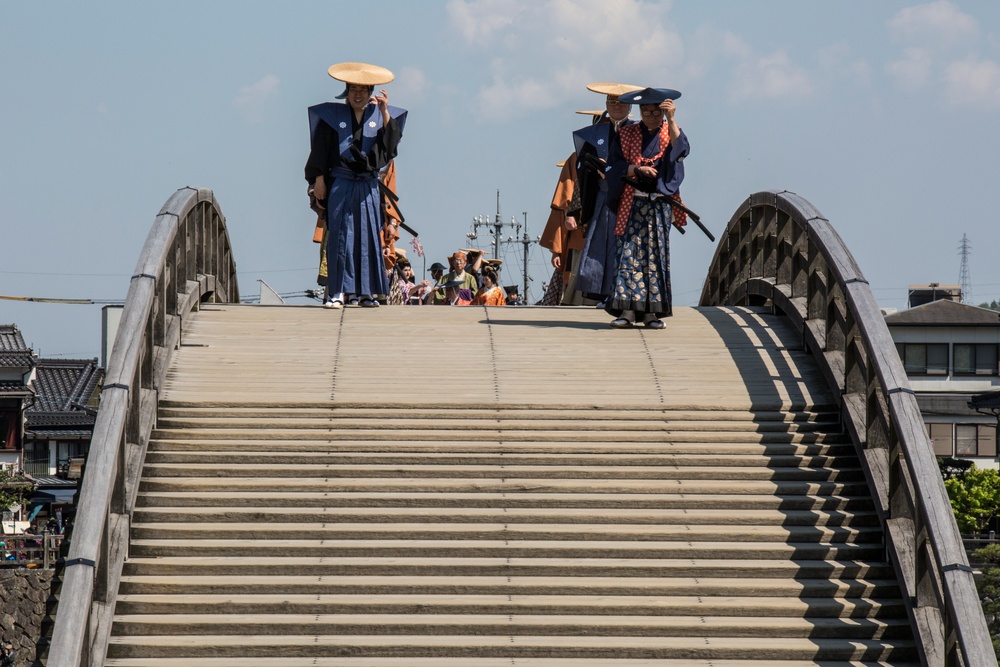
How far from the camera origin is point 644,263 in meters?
12.1

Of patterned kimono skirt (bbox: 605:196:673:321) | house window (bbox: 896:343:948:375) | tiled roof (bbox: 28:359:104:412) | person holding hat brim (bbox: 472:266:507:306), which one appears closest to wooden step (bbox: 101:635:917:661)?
patterned kimono skirt (bbox: 605:196:673:321)

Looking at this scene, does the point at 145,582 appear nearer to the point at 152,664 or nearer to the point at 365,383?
the point at 152,664

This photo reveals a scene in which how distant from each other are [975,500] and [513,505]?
92.2 ft

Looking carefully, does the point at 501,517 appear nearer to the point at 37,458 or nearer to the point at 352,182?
the point at 352,182

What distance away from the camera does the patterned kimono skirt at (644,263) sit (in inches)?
475

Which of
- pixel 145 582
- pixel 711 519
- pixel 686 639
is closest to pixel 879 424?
pixel 711 519

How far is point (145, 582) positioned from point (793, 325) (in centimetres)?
610

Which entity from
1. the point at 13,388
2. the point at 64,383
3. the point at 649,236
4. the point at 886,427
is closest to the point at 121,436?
the point at 886,427

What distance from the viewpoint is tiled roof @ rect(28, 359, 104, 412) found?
53469 millimetres

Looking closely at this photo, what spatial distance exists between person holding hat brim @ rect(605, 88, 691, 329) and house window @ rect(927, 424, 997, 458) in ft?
115

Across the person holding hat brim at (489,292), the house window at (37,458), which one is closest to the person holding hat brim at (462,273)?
the person holding hat brim at (489,292)

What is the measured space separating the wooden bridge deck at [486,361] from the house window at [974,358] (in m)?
37.9

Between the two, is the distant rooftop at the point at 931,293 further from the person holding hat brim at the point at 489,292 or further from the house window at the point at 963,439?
the person holding hat brim at the point at 489,292

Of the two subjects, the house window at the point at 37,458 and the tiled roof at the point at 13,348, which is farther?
the house window at the point at 37,458
